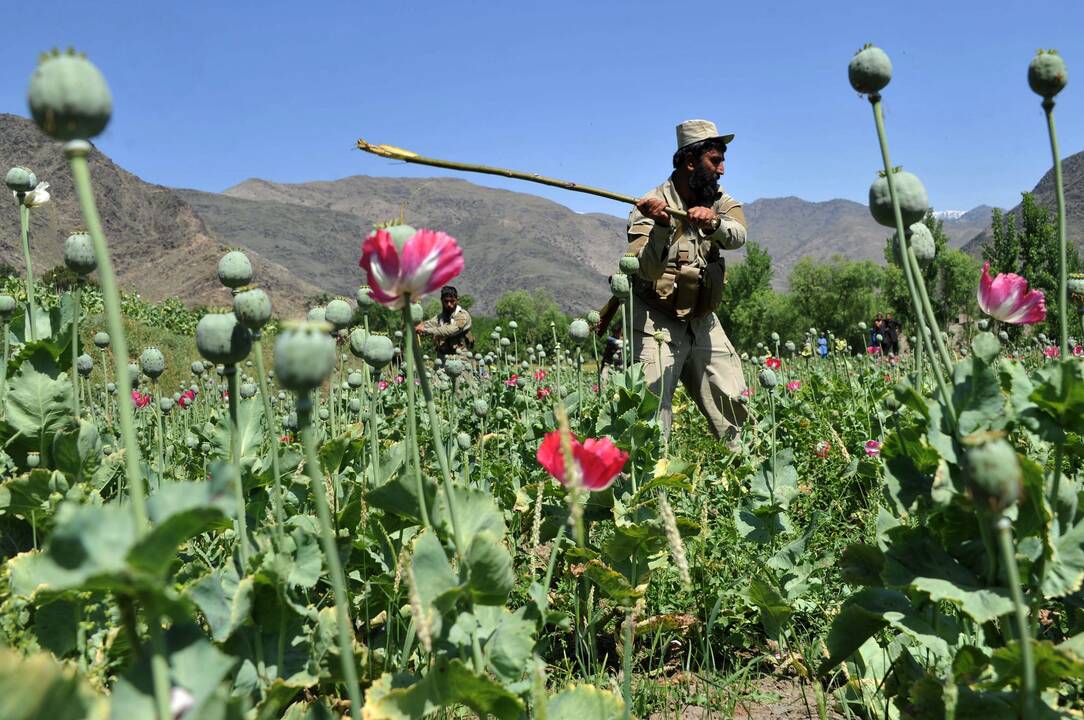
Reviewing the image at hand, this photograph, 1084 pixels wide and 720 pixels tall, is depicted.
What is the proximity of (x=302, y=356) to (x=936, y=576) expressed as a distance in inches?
42.5

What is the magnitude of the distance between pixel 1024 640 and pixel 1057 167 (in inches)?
31.0

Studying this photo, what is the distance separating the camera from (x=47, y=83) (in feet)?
2.76

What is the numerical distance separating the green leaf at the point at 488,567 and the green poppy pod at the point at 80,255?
96 centimetres

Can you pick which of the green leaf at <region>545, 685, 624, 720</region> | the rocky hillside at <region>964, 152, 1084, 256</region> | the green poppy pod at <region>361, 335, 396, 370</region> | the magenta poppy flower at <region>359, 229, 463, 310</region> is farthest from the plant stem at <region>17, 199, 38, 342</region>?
the rocky hillside at <region>964, 152, 1084, 256</region>

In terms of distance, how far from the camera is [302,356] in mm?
985

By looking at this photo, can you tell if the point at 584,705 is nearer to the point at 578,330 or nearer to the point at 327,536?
the point at 327,536

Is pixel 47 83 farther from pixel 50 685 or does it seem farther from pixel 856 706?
pixel 856 706

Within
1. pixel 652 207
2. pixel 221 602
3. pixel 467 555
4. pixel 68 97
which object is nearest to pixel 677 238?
pixel 652 207

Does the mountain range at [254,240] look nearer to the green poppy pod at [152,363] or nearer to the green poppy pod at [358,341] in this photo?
the green poppy pod at [358,341]

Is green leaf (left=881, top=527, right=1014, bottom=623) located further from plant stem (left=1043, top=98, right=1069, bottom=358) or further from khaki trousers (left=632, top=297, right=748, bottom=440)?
khaki trousers (left=632, top=297, right=748, bottom=440)

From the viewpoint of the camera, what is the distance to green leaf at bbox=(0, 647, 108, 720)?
2.50 ft

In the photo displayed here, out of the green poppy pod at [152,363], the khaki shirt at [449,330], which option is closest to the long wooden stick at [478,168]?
the green poppy pod at [152,363]

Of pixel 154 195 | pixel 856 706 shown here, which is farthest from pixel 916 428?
pixel 154 195

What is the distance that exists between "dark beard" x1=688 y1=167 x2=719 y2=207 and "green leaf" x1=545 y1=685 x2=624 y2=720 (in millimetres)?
3407
